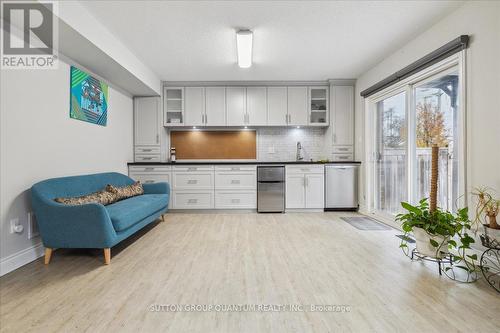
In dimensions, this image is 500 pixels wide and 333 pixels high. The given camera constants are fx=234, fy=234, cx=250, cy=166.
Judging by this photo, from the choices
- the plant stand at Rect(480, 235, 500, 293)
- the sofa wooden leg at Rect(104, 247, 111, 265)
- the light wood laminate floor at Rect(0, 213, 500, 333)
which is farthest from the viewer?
the sofa wooden leg at Rect(104, 247, 111, 265)

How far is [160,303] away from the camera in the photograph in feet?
5.44

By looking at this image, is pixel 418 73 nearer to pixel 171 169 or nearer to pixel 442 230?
pixel 442 230

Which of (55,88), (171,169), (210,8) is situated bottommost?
(171,169)

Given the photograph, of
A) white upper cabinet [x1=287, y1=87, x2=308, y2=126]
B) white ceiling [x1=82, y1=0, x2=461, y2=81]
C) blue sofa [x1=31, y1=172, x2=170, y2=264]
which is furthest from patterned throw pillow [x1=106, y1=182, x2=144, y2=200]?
white upper cabinet [x1=287, y1=87, x2=308, y2=126]

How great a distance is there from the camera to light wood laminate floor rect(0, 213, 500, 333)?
1.46 metres

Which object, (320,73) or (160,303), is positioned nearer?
(160,303)

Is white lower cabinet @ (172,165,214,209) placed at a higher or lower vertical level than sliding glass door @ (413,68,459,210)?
lower

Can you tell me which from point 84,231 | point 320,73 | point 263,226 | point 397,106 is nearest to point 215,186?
point 263,226

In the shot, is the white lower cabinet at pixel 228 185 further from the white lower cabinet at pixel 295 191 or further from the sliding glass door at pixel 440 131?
the sliding glass door at pixel 440 131

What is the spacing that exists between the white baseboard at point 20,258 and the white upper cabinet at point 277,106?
4023 mm

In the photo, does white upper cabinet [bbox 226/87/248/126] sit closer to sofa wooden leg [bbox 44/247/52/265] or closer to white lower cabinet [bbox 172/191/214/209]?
white lower cabinet [bbox 172/191/214/209]

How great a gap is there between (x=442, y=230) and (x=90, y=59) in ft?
14.3

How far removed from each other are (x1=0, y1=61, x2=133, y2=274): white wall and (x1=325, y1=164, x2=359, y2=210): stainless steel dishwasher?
13.4ft

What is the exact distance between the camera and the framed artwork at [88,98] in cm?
303
